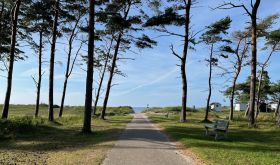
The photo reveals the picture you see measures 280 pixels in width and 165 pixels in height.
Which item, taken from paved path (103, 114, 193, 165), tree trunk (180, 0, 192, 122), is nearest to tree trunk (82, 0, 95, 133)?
paved path (103, 114, 193, 165)

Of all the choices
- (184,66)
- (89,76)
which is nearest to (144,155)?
(89,76)

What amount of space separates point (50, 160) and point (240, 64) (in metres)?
41.6

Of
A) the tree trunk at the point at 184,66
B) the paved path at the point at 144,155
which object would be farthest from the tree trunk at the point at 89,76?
the tree trunk at the point at 184,66

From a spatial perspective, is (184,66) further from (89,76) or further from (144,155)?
(144,155)

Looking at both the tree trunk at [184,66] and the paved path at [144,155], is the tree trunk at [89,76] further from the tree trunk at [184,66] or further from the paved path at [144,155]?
the tree trunk at [184,66]

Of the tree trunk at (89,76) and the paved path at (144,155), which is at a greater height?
the tree trunk at (89,76)

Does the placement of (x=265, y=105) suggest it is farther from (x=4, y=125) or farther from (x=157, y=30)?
(x=4, y=125)

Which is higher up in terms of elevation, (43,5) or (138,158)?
(43,5)

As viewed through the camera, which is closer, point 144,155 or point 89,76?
point 144,155

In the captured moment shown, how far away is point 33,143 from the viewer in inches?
646

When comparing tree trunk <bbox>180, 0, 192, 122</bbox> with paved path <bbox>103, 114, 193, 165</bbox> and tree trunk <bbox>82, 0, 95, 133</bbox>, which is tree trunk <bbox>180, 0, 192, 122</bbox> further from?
paved path <bbox>103, 114, 193, 165</bbox>

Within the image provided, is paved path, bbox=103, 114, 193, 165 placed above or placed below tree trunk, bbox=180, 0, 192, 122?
below

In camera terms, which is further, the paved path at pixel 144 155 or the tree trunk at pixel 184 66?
the tree trunk at pixel 184 66

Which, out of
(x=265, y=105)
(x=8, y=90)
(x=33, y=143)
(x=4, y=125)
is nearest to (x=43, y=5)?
(x=8, y=90)
